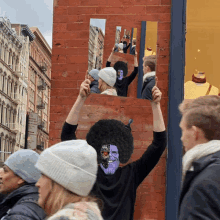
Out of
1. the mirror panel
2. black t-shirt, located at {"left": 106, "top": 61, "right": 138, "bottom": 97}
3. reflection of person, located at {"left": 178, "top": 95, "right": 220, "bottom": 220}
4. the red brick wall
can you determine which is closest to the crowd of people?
reflection of person, located at {"left": 178, "top": 95, "right": 220, "bottom": 220}

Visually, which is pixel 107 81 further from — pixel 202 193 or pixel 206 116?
pixel 202 193

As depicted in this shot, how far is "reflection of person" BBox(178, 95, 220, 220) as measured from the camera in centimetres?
221

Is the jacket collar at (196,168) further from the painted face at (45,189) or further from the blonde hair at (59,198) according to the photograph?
the painted face at (45,189)

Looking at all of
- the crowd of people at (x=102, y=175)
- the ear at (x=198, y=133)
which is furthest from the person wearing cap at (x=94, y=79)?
the ear at (x=198, y=133)

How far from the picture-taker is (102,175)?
12.5ft

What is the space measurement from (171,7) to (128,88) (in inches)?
43.5

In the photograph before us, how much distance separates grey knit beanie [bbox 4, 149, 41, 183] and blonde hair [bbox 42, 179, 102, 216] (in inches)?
43.1

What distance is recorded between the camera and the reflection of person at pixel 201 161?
2.21 meters

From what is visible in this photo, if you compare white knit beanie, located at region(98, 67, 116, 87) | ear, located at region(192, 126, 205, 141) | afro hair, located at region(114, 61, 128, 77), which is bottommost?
ear, located at region(192, 126, 205, 141)

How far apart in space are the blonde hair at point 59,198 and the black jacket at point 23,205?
0.38 meters

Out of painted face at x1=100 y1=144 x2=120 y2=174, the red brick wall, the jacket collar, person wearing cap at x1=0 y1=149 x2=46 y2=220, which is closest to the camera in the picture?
the jacket collar

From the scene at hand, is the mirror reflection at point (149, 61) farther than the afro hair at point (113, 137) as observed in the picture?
Yes

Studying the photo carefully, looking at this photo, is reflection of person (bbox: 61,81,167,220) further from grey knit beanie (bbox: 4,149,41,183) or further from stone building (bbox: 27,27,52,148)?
stone building (bbox: 27,27,52,148)

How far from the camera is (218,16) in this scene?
5430mm
